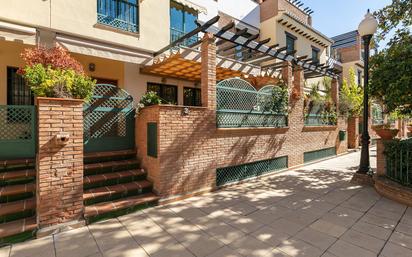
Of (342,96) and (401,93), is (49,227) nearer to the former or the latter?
(401,93)

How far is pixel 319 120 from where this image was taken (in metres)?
11.1

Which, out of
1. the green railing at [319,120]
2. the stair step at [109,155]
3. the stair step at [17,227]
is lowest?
the stair step at [17,227]

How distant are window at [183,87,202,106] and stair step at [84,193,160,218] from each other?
670 cm

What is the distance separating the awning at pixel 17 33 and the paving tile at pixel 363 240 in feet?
28.4

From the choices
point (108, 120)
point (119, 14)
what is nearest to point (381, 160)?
point (108, 120)

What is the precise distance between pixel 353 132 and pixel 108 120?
1499 centimetres

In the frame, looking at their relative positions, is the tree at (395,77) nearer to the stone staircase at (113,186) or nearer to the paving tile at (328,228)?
the paving tile at (328,228)

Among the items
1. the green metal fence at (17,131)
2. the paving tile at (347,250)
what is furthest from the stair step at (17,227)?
the paving tile at (347,250)

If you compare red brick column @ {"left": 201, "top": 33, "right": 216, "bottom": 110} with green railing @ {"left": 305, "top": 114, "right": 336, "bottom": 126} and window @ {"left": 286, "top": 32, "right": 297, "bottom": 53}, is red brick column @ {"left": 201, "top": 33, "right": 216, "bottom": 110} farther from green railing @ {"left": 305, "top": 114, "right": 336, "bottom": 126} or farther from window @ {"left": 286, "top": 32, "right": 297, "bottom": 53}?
window @ {"left": 286, "top": 32, "right": 297, "bottom": 53}

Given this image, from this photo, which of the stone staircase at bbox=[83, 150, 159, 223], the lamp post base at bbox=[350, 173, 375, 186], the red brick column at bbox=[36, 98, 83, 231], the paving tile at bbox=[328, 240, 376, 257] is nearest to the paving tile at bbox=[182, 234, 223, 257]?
the paving tile at bbox=[328, 240, 376, 257]

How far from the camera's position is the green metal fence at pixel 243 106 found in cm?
679

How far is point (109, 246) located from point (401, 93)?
24.3 feet

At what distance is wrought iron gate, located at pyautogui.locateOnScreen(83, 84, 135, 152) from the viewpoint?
5.96 meters

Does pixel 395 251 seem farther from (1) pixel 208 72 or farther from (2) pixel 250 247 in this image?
(1) pixel 208 72
